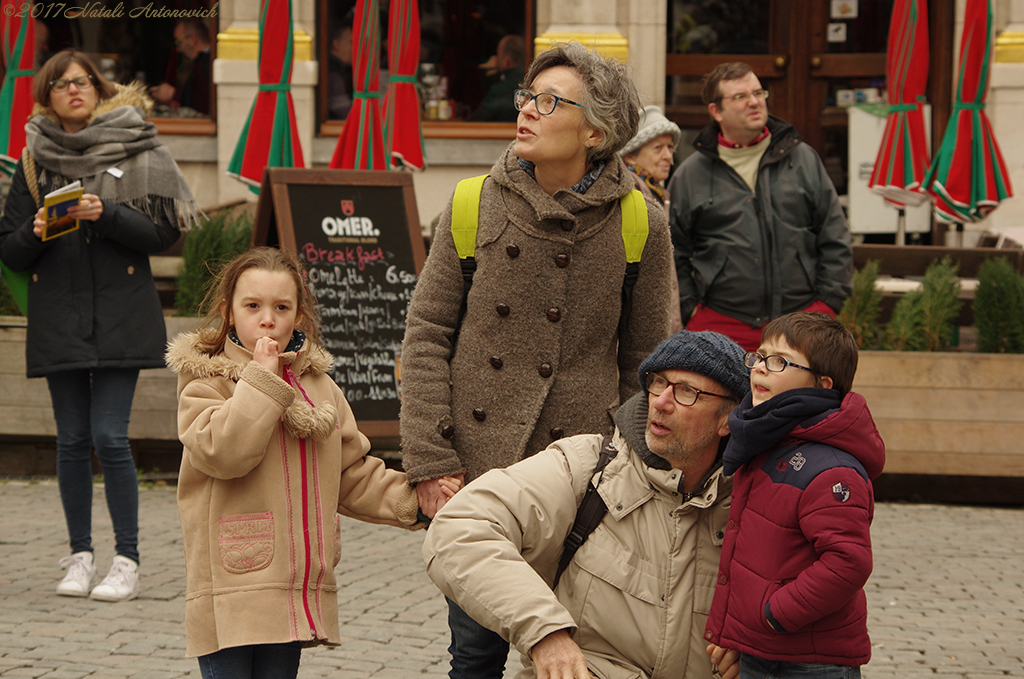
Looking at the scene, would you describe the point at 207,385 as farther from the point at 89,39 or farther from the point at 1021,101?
the point at 89,39

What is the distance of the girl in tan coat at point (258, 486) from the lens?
294 centimetres

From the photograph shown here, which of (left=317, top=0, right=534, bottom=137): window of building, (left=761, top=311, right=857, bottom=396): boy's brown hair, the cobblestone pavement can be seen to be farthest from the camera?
(left=317, top=0, right=534, bottom=137): window of building

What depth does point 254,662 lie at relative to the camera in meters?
3.13

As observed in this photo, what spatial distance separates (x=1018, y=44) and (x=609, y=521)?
9121 millimetres

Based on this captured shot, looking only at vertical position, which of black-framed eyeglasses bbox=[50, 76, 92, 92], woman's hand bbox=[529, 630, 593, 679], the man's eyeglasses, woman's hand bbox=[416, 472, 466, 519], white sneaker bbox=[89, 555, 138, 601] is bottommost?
white sneaker bbox=[89, 555, 138, 601]

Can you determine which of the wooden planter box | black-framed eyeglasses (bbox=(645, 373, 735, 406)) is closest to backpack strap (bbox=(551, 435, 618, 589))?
black-framed eyeglasses (bbox=(645, 373, 735, 406))

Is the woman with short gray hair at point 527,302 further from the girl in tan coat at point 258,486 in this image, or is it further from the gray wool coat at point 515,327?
the girl in tan coat at point 258,486

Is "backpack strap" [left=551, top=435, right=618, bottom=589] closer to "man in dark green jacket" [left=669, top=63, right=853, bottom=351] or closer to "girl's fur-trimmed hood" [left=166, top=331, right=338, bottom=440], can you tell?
"girl's fur-trimmed hood" [left=166, top=331, right=338, bottom=440]

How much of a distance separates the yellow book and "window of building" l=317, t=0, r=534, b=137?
6270 mm

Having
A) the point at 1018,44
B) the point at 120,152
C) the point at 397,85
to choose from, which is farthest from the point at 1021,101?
the point at 120,152

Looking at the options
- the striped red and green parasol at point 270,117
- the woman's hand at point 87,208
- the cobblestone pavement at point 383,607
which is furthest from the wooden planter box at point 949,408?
the woman's hand at point 87,208

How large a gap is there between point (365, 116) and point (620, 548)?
5.82 metres

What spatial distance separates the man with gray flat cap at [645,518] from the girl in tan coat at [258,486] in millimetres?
440

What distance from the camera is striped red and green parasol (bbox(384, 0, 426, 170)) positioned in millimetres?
8492
